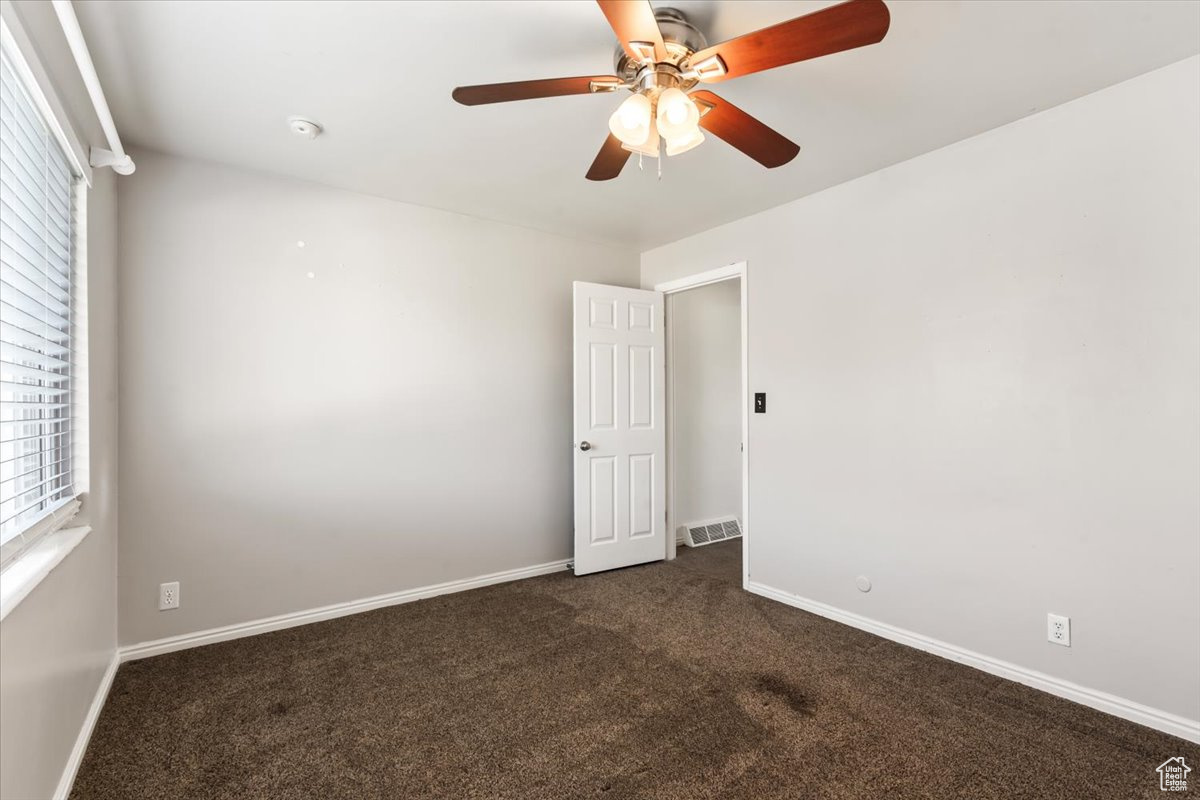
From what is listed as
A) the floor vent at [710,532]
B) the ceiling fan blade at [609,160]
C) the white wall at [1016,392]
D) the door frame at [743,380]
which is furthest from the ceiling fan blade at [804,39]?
the floor vent at [710,532]

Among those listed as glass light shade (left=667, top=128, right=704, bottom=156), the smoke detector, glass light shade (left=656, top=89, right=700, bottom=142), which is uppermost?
the smoke detector

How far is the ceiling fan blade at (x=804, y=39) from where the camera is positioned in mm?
1221

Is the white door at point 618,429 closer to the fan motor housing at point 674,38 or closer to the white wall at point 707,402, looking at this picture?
the white wall at point 707,402

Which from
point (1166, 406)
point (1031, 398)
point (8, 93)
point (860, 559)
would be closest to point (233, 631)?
point (8, 93)

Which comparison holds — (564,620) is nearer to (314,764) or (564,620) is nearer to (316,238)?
(314,764)

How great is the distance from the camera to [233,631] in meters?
2.71

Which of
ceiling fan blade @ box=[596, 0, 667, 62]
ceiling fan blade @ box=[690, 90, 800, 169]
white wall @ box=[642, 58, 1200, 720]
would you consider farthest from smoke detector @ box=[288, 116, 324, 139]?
white wall @ box=[642, 58, 1200, 720]

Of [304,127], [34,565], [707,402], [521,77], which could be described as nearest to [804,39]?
[521,77]

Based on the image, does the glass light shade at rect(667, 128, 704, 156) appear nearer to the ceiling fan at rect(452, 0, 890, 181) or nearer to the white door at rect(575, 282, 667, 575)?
the ceiling fan at rect(452, 0, 890, 181)

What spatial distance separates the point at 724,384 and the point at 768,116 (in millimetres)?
2929

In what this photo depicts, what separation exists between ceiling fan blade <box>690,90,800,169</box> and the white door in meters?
1.93

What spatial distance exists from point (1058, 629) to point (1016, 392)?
0.97 metres

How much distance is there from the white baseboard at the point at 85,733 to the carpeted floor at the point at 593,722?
5 cm

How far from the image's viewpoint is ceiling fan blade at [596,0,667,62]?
1284 millimetres
